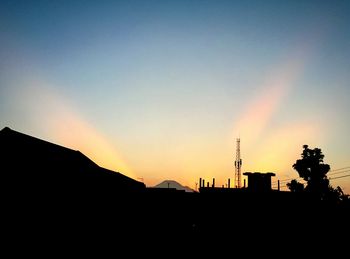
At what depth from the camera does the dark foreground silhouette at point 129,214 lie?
13594 millimetres

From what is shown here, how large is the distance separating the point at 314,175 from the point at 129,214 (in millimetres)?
39653

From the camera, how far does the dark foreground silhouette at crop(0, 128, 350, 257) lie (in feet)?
44.6

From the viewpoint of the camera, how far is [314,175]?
156 ft

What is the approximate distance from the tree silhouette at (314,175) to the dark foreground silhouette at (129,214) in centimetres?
2856

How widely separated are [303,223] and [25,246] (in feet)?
61.2

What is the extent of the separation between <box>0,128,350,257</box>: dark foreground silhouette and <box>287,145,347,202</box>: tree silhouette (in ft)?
93.7

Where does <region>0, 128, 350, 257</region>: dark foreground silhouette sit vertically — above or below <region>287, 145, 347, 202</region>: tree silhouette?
below

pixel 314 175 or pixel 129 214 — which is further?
pixel 314 175

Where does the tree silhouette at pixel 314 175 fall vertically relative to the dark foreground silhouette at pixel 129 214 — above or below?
above

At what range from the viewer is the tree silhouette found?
4612cm

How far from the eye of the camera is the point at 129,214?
66.0 feet

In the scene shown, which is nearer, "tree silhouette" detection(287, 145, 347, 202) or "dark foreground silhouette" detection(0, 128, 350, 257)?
"dark foreground silhouette" detection(0, 128, 350, 257)

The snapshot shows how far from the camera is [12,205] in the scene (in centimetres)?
1316

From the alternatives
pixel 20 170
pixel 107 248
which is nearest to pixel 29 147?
pixel 20 170
